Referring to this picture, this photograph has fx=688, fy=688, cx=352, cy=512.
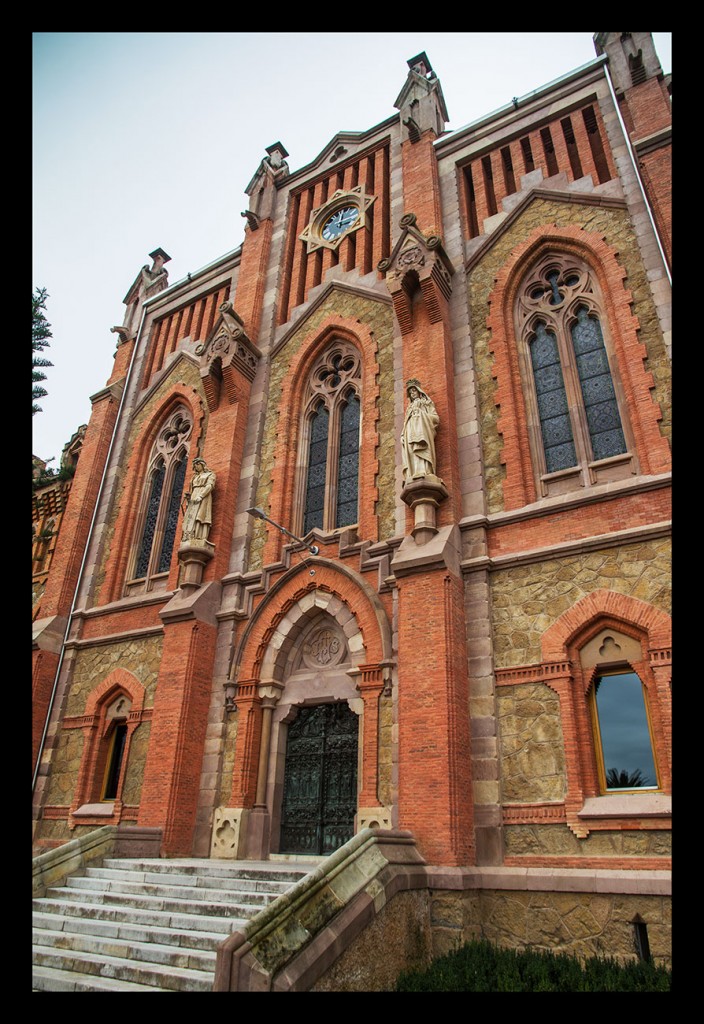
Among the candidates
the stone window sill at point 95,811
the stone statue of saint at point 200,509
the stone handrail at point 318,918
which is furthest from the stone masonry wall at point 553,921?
the stone statue of saint at point 200,509

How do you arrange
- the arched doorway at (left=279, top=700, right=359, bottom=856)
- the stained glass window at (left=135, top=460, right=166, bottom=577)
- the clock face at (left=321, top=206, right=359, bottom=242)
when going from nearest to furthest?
the arched doorway at (left=279, top=700, right=359, bottom=856) → the stained glass window at (left=135, top=460, right=166, bottom=577) → the clock face at (left=321, top=206, right=359, bottom=242)

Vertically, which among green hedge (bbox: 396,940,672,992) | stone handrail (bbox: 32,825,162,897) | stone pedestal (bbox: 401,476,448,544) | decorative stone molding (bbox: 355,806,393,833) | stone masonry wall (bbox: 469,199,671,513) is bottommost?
green hedge (bbox: 396,940,672,992)

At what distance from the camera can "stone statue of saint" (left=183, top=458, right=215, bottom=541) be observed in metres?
14.0

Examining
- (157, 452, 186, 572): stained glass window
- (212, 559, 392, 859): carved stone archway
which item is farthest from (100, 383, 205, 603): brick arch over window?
(212, 559, 392, 859): carved stone archway

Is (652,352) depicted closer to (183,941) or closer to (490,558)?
(490,558)

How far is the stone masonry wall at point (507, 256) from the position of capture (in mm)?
10702

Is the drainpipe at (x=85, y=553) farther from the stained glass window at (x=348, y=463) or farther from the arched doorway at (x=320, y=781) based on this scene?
the stained glass window at (x=348, y=463)

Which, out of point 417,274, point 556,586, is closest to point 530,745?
point 556,586

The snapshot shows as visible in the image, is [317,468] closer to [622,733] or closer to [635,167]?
[622,733]

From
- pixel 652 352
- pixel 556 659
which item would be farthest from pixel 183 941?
pixel 652 352

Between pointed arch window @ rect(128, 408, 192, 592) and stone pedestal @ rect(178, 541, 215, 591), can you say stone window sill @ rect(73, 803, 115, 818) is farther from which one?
pointed arch window @ rect(128, 408, 192, 592)

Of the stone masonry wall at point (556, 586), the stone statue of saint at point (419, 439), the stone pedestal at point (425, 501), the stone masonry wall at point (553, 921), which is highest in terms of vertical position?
the stone statue of saint at point (419, 439)

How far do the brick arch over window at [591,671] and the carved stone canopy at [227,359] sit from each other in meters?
9.38

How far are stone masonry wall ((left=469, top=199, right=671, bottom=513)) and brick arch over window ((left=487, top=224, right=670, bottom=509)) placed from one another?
0.13 m
